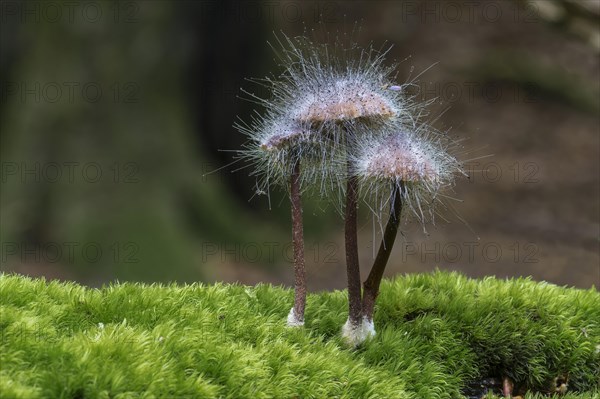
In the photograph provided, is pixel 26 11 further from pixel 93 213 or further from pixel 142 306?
pixel 142 306

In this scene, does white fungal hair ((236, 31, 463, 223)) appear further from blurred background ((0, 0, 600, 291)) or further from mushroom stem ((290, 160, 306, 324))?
blurred background ((0, 0, 600, 291))

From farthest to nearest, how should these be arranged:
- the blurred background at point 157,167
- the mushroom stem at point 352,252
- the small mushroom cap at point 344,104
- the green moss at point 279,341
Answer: the blurred background at point 157,167
the mushroom stem at point 352,252
the small mushroom cap at point 344,104
the green moss at point 279,341

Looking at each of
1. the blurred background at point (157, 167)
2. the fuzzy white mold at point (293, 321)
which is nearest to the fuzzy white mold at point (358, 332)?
the fuzzy white mold at point (293, 321)

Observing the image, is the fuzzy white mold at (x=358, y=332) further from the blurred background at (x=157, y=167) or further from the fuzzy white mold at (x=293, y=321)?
the blurred background at (x=157, y=167)

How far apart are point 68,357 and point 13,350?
0.69 feet

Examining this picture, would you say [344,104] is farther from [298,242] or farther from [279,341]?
[279,341]

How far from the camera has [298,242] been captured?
3.29m

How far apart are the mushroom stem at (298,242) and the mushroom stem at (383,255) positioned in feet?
0.99

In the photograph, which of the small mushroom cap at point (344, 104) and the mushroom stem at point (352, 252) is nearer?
the small mushroom cap at point (344, 104)

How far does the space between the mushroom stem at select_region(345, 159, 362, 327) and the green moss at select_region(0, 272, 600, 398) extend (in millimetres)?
156

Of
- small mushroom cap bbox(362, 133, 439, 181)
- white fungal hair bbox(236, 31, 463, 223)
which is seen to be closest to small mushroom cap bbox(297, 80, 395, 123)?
white fungal hair bbox(236, 31, 463, 223)

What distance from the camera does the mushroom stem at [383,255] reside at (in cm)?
311

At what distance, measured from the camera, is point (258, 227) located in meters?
7.39

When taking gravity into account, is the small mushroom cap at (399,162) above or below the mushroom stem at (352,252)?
above
